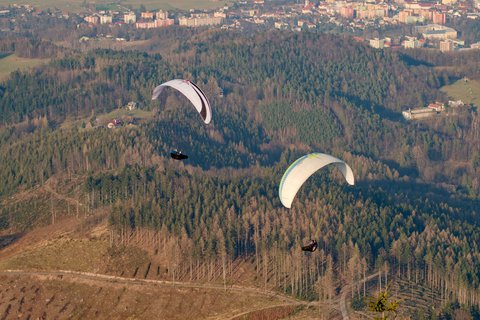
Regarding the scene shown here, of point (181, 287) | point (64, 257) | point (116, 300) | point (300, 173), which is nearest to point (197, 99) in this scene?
point (300, 173)

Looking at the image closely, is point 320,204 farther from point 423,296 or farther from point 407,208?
point 423,296

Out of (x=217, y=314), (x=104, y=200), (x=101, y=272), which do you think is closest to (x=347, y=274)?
(x=217, y=314)

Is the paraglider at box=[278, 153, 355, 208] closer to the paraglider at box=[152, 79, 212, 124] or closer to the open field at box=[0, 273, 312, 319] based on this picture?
the paraglider at box=[152, 79, 212, 124]

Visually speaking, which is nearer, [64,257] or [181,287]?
[181,287]

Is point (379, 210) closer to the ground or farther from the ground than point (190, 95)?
closer to the ground

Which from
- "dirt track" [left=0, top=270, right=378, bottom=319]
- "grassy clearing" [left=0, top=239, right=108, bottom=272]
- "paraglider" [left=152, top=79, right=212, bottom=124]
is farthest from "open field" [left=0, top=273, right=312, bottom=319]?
"paraglider" [left=152, top=79, right=212, bottom=124]

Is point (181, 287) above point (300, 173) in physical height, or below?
below

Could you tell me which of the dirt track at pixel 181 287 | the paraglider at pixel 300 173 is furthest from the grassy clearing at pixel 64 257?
the paraglider at pixel 300 173

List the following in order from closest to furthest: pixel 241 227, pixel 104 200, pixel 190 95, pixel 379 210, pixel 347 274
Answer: pixel 190 95
pixel 347 274
pixel 241 227
pixel 379 210
pixel 104 200

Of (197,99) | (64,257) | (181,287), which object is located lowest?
(64,257)

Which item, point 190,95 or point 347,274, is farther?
point 347,274

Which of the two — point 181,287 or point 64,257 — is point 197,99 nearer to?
point 181,287
